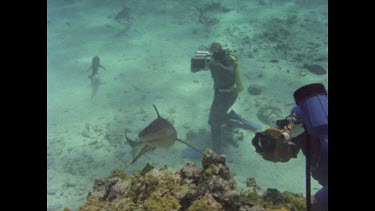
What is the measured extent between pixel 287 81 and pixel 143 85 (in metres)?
4.58

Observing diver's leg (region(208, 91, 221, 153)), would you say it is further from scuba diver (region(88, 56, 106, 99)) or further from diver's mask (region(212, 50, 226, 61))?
scuba diver (region(88, 56, 106, 99))

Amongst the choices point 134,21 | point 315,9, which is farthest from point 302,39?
point 134,21

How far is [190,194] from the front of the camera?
2615mm

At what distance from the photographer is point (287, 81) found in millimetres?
10109

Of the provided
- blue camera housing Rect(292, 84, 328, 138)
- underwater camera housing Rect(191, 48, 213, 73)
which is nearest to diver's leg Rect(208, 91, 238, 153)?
underwater camera housing Rect(191, 48, 213, 73)

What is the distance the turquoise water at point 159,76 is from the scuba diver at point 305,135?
362 cm

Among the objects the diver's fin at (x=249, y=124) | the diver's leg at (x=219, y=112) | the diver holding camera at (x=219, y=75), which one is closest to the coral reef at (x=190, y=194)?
the diver holding camera at (x=219, y=75)

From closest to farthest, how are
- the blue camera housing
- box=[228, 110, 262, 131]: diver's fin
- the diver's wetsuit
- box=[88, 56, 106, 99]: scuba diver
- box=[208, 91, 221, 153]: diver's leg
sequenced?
the blue camera housing
the diver's wetsuit
box=[208, 91, 221, 153]: diver's leg
box=[228, 110, 262, 131]: diver's fin
box=[88, 56, 106, 99]: scuba diver

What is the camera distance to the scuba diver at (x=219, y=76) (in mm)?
6410

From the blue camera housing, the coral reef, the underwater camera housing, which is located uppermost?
the blue camera housing

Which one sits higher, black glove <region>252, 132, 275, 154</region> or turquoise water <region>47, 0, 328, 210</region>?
black glove <region>252, 132, 275, 154</region>

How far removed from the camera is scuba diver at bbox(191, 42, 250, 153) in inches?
252

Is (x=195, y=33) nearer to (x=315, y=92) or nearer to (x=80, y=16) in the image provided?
(x=80, y=16)

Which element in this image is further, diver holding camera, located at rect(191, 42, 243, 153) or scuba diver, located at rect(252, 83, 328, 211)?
diver holding camera, located at rect(191, 42, 243, 153)
